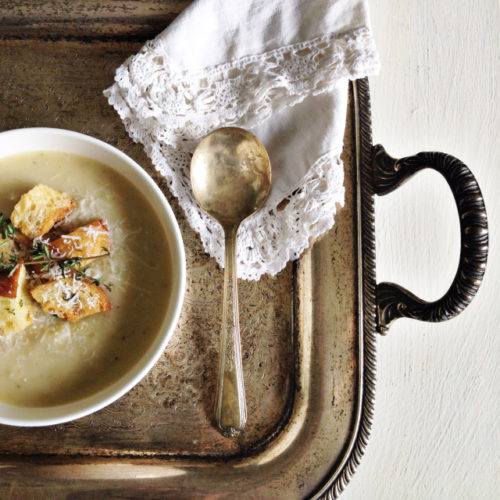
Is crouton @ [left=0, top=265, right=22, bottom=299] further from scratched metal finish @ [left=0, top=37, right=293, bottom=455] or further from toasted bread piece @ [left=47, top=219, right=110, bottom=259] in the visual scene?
scratched metal finish @ [left=0, top=37, right=293, bottom=455]

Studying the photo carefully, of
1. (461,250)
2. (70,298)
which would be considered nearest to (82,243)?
(70,298)

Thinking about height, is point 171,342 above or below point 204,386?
above

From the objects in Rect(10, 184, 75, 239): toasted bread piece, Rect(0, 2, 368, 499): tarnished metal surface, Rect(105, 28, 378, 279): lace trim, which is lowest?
Rect(0, 2, 368, 499): tarnished metal surface

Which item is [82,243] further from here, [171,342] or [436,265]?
[436,265]

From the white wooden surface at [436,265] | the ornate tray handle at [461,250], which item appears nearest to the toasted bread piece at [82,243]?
the ornate tray handle at [461,250]

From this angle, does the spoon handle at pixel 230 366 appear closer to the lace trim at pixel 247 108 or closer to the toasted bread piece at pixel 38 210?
the lace trim at pixel 247 108

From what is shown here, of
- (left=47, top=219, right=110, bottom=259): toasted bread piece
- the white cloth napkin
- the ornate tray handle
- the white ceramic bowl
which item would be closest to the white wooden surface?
the ornate tray handle
